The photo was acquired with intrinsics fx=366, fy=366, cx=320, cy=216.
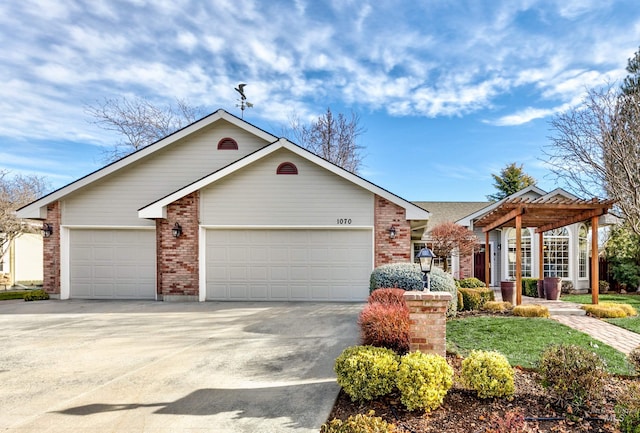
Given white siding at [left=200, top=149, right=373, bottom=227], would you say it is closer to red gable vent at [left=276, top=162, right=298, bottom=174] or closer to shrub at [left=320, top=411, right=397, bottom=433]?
red gable vent at [left=276, top=162, right=298, bottom=174]

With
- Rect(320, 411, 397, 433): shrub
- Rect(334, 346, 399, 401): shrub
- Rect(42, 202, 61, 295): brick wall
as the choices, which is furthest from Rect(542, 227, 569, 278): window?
Rect(42, 202, 61, 295): brick wall

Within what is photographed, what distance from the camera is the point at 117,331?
26.0 feet

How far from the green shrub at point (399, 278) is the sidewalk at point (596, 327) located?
344cm

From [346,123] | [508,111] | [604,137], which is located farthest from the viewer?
[346,123]

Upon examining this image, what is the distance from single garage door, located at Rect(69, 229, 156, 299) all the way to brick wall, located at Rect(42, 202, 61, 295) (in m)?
0.39

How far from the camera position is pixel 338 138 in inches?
1031

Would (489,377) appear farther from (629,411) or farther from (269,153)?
(269,153)

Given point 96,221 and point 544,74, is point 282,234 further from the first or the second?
point 544,74

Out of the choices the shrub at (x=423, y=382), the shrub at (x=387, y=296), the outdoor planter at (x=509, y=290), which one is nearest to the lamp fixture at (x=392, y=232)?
the outdoor planter at (x=509, y=290)

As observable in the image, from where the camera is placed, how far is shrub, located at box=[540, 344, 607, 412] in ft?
12.4

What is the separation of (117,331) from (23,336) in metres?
1.78

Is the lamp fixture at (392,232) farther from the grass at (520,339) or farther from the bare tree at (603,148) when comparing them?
the bare tree at (603,148)

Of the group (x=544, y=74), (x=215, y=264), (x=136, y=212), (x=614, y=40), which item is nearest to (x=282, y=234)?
(x=215, y=264)

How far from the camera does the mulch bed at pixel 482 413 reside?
3.40m
